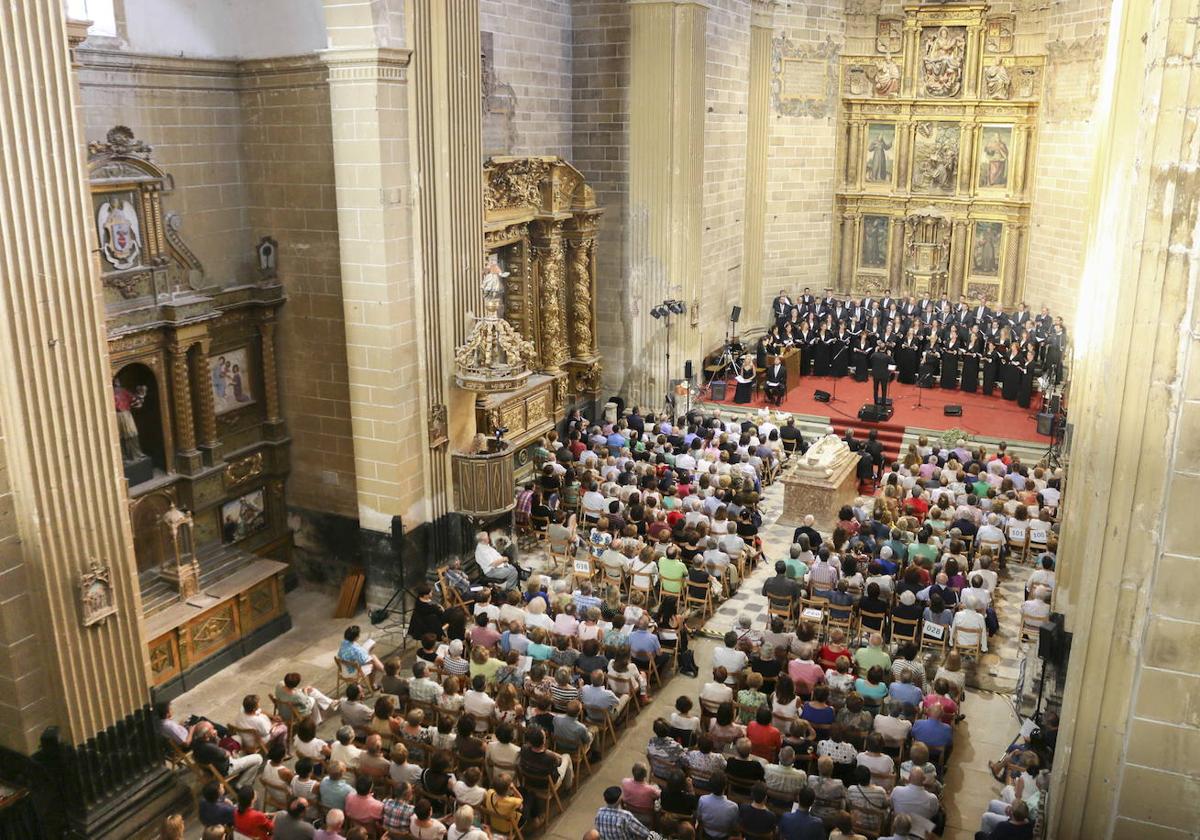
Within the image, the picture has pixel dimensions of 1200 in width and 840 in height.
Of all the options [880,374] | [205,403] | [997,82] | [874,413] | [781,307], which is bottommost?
[874,413]

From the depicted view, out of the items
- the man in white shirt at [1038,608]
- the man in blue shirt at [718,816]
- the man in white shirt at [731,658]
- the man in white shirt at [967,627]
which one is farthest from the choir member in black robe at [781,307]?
the man in blue shirt at [718,816]

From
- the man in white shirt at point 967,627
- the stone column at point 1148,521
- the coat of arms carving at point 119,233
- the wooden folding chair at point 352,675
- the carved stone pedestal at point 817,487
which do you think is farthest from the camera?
the carved stone pedestal at point 817,487

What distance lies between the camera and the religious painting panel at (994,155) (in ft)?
87.7

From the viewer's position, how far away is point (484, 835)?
8141mm

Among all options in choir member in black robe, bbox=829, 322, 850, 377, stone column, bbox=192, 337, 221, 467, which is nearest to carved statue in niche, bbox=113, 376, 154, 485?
stone column, bbox=192, 337, 221, 467

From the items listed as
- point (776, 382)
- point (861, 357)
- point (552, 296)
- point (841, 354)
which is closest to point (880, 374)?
point (776, 382)

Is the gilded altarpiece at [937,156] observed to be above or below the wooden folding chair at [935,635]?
above

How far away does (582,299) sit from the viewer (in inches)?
824

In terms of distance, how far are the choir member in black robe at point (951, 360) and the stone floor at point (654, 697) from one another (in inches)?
376

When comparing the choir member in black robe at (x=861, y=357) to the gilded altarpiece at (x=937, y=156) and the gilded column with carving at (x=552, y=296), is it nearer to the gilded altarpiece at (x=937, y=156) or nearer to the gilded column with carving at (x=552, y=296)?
the gilded altarpiece at (x=937, y=156)

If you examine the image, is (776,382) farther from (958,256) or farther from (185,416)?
(185,416)

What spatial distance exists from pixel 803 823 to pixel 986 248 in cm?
2262

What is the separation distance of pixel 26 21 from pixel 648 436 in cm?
1371

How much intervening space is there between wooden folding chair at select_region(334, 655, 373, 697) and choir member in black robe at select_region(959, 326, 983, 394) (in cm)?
1735
